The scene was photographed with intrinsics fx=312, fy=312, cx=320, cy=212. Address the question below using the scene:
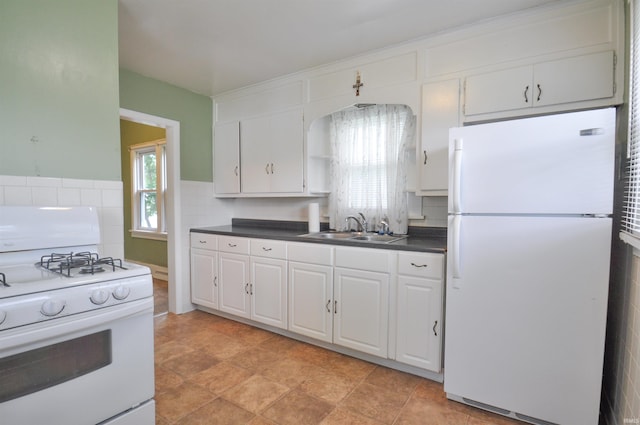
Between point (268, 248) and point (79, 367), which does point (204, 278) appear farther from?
point (79, 367)

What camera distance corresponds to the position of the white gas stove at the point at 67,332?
3.43ft

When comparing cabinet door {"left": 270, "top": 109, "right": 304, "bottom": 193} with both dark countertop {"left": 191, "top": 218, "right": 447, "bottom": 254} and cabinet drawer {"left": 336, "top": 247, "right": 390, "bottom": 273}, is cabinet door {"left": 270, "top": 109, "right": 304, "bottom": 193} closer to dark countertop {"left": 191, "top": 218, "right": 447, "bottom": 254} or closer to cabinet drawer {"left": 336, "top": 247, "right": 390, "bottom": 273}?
dark countertop {"left": 191, "top": 218, "right": 447, "bottom": 254}

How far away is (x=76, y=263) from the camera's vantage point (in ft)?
4.63

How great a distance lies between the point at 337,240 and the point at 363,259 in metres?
0.25

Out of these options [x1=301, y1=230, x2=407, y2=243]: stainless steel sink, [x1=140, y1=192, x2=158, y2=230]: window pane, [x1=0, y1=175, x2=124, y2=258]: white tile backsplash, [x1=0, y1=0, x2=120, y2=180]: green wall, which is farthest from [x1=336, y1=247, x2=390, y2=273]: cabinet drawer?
[x1=140, y1=192, x2=158, y2=230]: window pane

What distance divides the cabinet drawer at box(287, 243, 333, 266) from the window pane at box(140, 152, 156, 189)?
3261mm

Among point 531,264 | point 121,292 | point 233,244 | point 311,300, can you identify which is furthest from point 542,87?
point 233,244

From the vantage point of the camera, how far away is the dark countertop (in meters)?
2.11

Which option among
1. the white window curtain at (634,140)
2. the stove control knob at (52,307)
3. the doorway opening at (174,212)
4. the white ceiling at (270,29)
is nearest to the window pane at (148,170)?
the doorway opening at (174,212)

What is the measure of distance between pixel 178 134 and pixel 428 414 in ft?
10.6

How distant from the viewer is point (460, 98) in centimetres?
219

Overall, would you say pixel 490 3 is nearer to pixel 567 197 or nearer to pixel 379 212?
pixel 567 197

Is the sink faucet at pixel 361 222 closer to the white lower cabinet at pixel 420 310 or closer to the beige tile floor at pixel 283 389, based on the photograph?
the white lower cabinet at pixel 420 310

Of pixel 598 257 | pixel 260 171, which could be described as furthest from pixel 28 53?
pixel 598 257
